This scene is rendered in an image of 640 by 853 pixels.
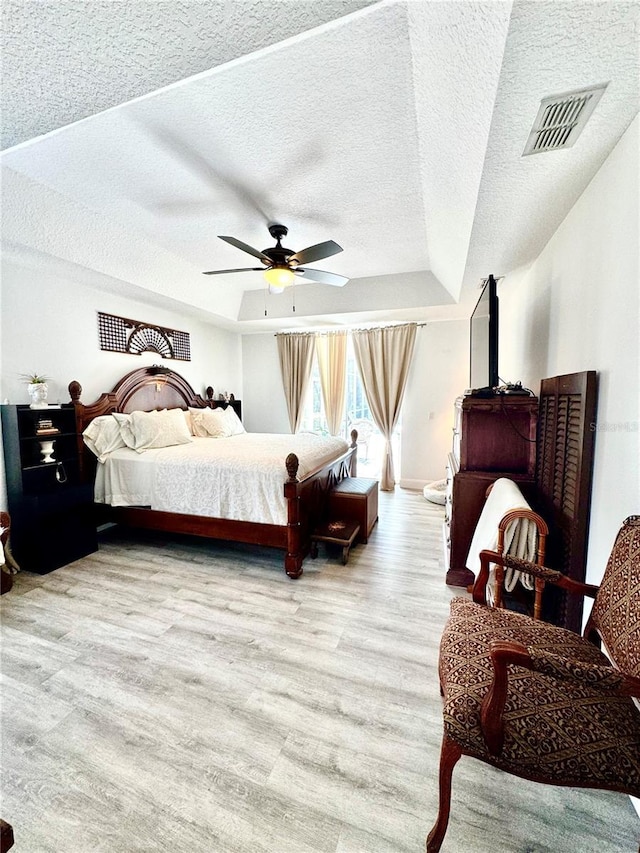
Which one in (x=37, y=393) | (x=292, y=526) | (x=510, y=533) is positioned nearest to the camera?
(x=510, y=533)

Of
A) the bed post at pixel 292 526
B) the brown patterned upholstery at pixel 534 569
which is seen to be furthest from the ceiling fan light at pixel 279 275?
the brown patterned upholstery at pixel 534 569

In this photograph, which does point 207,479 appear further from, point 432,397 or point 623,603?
point 432,397

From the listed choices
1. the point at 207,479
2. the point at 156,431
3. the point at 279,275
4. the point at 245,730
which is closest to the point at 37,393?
the point at 156,431

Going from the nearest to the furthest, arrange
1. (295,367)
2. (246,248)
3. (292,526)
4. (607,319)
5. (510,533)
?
(607,319) → (510,533) → (246,248) → (292,526) → (295,367)

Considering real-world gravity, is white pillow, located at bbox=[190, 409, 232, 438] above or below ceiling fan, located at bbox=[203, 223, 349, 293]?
below

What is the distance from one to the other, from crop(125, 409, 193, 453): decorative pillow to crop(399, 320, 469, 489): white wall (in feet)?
10.6

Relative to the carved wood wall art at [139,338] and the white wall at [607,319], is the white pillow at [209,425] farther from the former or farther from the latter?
the white wall at [607,319]

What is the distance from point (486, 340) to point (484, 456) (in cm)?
89

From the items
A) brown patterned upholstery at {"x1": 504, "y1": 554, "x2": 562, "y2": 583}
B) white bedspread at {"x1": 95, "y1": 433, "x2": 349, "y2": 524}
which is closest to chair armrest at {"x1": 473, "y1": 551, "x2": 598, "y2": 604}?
brown patterned upholstery at {"x1": 504, "y1": 554, "x2": 562, "y2": 583}

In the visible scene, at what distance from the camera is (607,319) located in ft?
4.84

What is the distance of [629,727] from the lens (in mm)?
941

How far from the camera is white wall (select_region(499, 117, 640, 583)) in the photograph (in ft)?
4.21

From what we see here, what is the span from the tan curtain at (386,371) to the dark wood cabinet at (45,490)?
371 cm

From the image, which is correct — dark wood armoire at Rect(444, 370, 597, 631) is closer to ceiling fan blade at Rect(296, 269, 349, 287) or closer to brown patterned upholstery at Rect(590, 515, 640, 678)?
brown patterned upholstery at Rect(590, 515, 640, 678)
